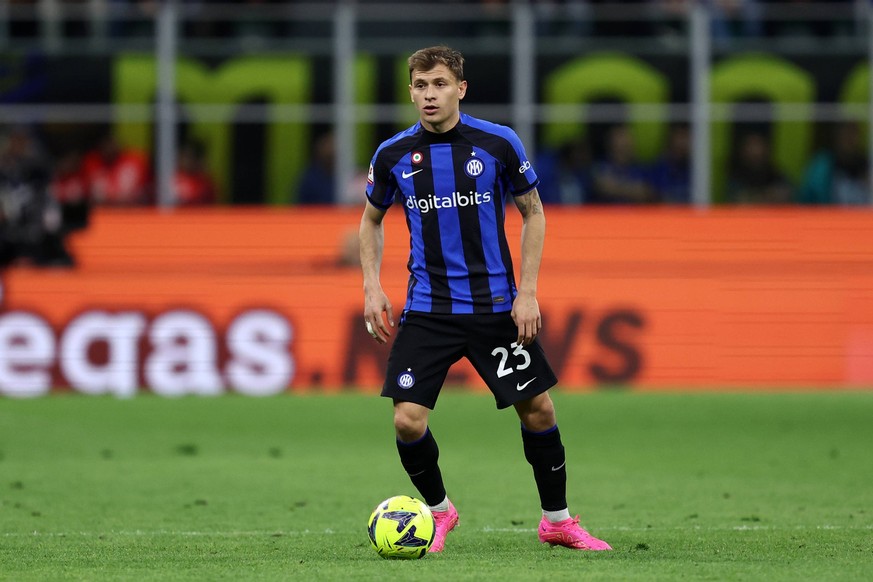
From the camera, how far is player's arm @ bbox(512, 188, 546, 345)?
6734mm

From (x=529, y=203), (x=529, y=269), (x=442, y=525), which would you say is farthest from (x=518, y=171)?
(x=442, y=525)

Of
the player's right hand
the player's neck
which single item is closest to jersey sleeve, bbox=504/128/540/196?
the player's neck

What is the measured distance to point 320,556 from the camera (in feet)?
22.1

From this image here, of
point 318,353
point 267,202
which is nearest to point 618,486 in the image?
point 318,353

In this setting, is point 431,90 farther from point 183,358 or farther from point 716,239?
point 716,239

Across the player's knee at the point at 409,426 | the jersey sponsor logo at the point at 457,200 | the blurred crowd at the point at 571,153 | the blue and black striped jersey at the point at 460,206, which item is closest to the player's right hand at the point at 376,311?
the blue and black striped jersey at the point at 460,206

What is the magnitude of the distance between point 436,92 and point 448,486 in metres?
3.48

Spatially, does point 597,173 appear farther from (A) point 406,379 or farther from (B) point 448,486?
(A) point 406,379

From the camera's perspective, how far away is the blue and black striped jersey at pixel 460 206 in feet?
22.5

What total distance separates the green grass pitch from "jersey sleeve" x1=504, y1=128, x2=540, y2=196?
1.53 m

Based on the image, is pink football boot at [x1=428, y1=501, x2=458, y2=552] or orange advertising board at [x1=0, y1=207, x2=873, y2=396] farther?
orange advertising board at [x1=0, y1=207, x2=873, y2=396]

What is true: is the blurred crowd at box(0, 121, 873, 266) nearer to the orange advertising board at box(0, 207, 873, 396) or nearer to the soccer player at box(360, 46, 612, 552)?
the orange advertising board at box(0, 207, 873, 396)

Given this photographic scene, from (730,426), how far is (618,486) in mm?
3808

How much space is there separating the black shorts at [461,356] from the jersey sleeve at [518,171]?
1.76 feet
